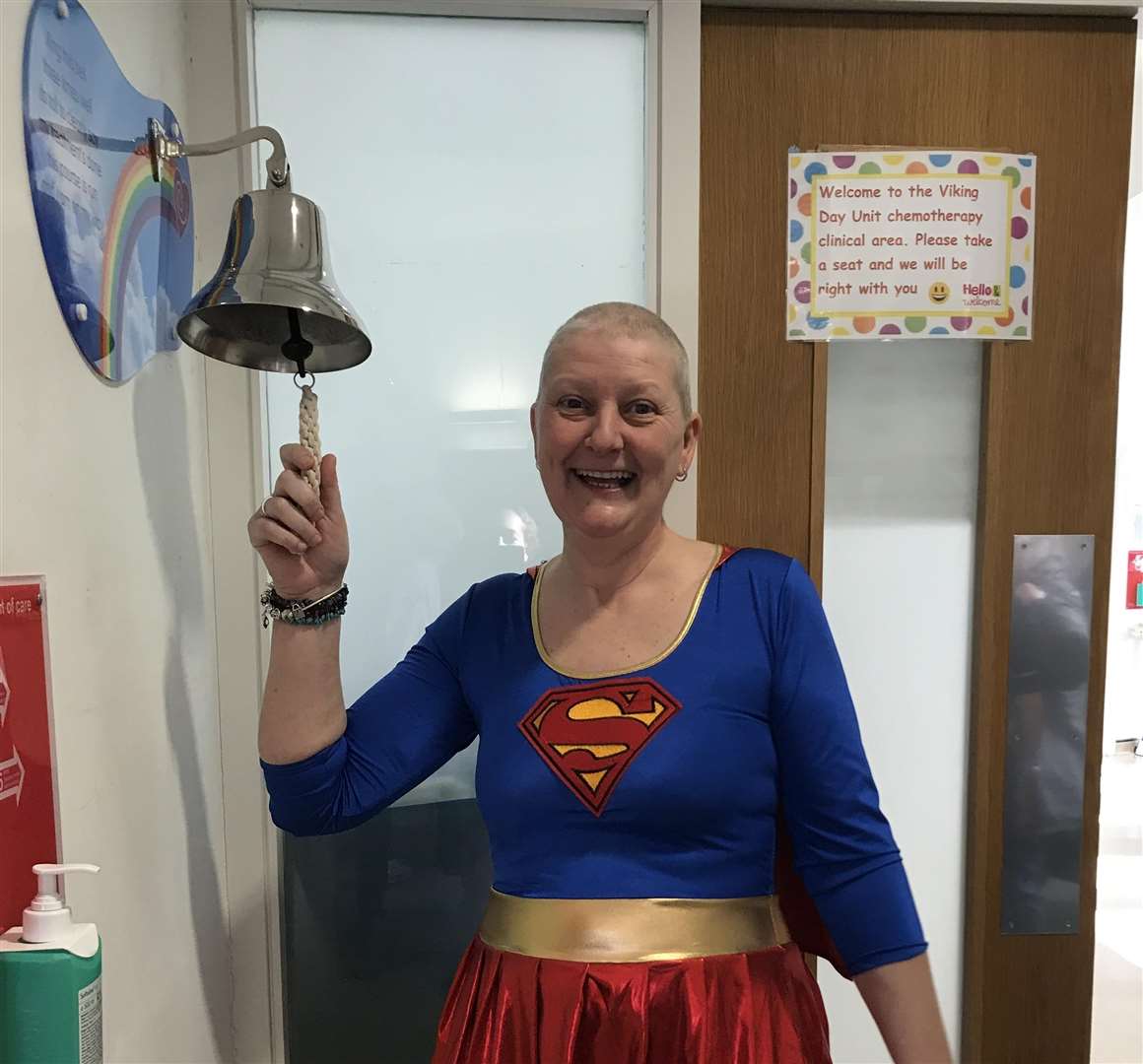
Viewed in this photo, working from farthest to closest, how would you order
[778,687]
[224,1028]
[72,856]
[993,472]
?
[993,472]
[224,1028]
[778,687]
[72,856]

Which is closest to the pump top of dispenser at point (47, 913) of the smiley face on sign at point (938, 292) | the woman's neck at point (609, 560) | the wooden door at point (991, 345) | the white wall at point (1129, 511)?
the woman's neck at point (609, 560)

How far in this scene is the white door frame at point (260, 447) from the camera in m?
1.07

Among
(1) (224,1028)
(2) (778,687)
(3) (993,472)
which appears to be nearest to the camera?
(2) (778,687)

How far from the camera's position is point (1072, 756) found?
1193mm

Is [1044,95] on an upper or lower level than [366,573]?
upper

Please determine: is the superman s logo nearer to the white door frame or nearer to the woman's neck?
the woman's neck

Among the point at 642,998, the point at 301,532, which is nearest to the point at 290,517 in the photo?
the point at 301,532

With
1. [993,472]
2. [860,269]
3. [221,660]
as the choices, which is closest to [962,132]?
[860,269]

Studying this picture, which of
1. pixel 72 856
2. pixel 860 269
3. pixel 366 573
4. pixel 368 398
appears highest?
pixel 860 269

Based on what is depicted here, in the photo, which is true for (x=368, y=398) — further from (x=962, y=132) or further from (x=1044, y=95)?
(x=1044, y=95)

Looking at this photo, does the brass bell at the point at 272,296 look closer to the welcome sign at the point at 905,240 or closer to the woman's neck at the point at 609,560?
the woman's neck at the point at 609,560

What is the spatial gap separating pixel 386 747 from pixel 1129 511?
2870 millimetres

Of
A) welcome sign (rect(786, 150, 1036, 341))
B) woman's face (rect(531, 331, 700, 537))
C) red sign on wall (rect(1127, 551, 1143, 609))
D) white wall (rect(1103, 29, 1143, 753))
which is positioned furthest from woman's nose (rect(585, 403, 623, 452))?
red sign on wall (rect(1127, 551, 1143, 609))

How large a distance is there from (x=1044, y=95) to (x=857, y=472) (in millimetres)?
563
